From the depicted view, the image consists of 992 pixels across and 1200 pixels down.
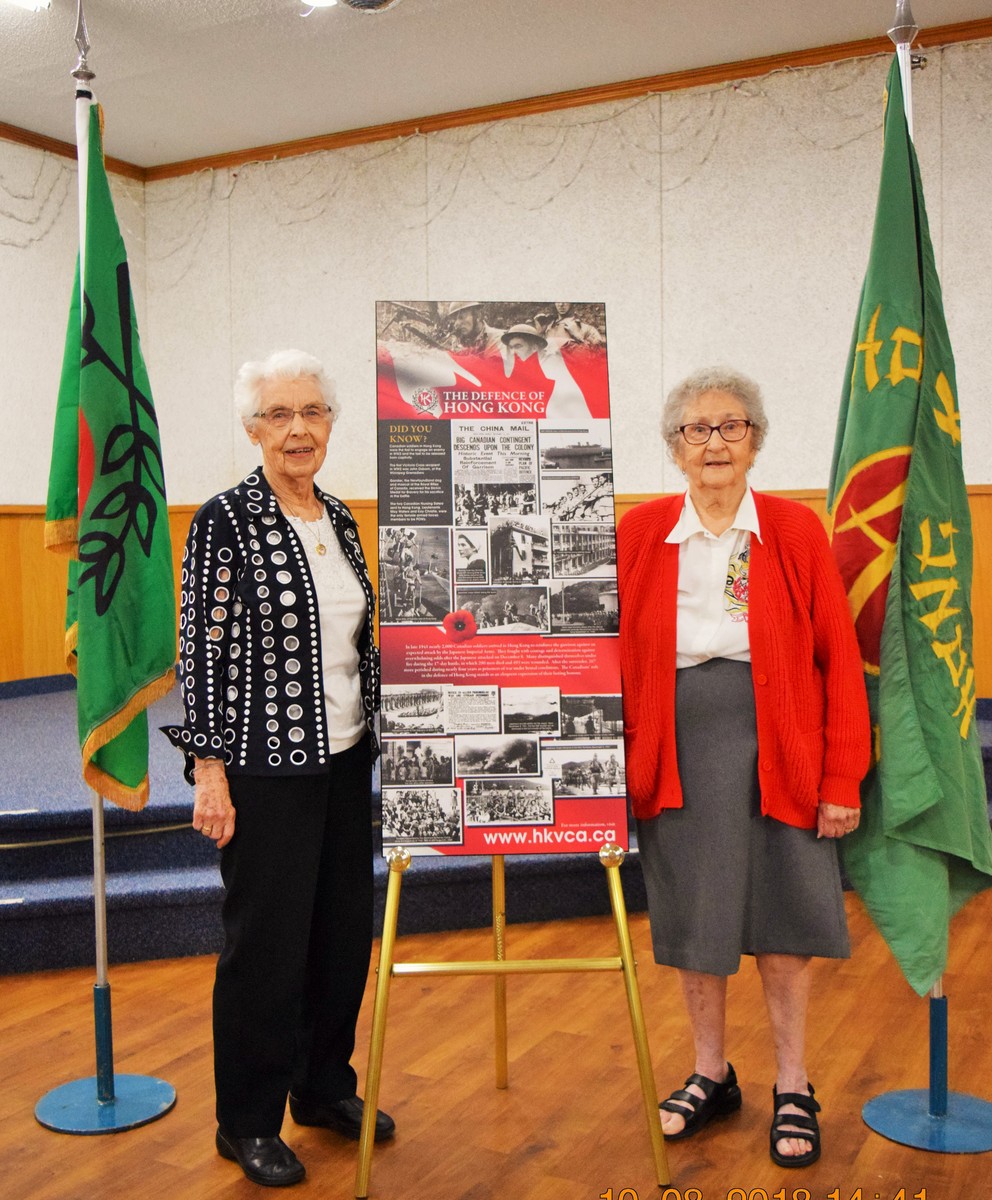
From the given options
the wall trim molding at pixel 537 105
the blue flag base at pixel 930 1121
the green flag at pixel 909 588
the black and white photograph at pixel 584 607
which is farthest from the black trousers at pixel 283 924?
the wall trim molding at pixel 537 105

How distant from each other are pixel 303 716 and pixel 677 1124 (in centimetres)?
109

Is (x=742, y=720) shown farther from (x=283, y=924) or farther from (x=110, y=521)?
(x=110, y=521)

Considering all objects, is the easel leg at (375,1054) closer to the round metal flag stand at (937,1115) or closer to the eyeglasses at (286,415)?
the eyeglasses at (286,415)

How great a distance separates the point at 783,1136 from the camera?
2223 mm

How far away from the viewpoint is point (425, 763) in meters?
2.23

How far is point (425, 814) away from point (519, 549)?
53 centimetres

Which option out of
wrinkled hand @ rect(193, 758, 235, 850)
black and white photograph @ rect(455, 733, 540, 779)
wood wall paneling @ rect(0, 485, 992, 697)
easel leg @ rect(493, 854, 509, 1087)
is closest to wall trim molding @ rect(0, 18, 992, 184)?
wood wall paneling @ rect(0, 485, 992, 697)

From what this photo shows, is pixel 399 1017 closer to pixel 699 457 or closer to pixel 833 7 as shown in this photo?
pixel 699 457

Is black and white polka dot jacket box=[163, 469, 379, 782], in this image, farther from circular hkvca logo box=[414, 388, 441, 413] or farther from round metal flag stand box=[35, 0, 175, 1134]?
round metal flag stand box=[35, 0, 175, 1134]

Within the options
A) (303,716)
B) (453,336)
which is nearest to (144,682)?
(303,716)

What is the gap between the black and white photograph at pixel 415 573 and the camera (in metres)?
2.21

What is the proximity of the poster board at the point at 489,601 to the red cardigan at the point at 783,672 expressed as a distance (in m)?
0.06

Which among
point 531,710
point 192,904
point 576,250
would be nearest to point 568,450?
point 531,710

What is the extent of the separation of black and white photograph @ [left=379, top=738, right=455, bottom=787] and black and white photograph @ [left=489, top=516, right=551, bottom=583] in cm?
33
